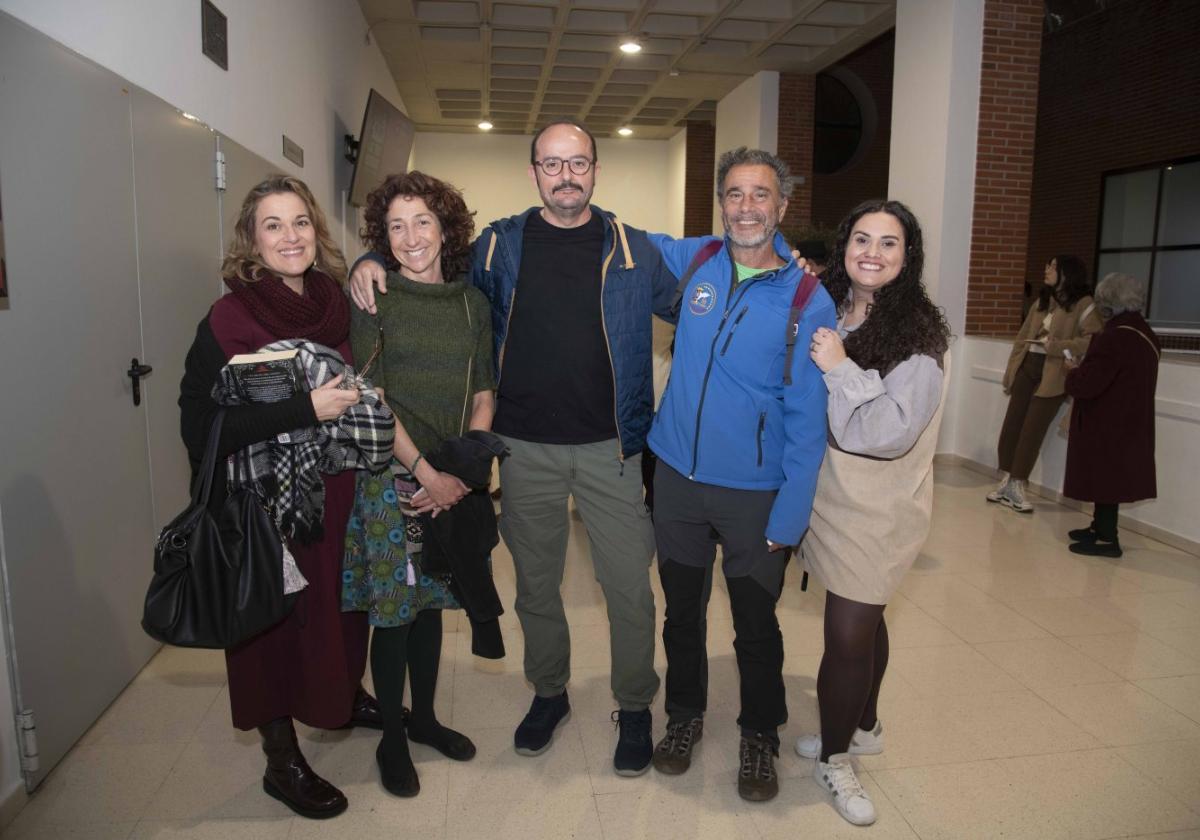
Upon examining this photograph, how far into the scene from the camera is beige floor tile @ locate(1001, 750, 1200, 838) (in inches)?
82.7

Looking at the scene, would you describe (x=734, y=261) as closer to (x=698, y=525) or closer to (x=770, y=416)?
(x=770, y=416)

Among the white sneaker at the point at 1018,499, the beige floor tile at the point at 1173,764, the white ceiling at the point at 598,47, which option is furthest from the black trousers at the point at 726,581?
the white ceiling at the point at 598,47

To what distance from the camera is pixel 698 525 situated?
7.14ft

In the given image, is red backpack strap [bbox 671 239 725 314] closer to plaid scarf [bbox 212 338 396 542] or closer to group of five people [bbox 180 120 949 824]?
group of five people [bbox 180 120 949 824]

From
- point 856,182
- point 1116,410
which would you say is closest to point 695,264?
point 1116,410

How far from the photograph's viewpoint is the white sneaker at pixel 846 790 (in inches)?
82.6

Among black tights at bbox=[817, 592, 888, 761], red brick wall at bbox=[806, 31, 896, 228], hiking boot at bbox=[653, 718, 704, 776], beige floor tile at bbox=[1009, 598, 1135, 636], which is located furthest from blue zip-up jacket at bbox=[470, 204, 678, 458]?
red brick wall at bbox=[806, 31, 896, 228]

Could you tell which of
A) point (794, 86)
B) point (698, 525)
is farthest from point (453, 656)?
point (794, 86)

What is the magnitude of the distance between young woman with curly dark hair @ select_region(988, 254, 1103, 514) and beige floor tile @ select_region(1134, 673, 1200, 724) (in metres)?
2.27

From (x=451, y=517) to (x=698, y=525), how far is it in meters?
0.65

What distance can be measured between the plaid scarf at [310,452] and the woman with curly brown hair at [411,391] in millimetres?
110

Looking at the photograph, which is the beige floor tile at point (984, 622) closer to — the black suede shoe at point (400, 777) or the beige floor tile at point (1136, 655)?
the beige floor tile at point (1136, 655)

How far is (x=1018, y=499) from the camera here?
16.9 ft

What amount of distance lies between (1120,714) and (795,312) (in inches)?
74.0
